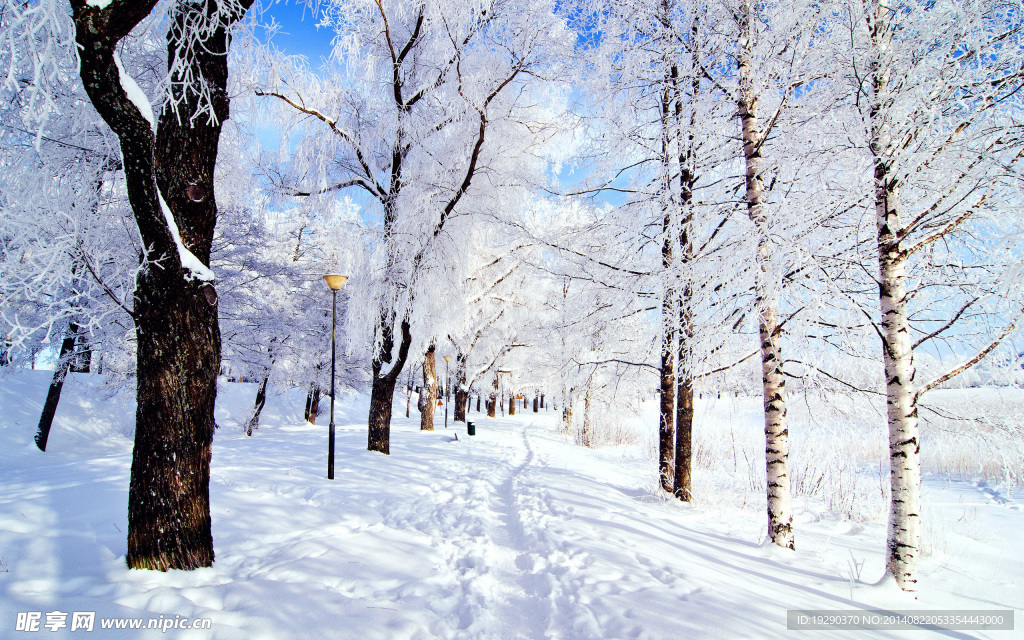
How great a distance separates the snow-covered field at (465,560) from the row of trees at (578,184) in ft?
1.82

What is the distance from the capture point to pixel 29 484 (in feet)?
18.7

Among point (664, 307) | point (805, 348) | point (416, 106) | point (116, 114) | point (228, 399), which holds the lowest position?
point (228, 399)

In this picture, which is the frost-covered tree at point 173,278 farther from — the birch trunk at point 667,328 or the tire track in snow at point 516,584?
the birch trunk at point 667,328

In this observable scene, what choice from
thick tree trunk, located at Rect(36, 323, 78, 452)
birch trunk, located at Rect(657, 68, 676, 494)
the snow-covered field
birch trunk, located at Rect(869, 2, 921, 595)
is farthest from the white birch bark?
thick tree trunk, located at Rect(36, 323, 78, 452)

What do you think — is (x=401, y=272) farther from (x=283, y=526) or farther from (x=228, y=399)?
(x=228, y=399)

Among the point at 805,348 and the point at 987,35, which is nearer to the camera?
the point at 987,35

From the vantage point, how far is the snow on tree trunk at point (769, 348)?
15.3 ft

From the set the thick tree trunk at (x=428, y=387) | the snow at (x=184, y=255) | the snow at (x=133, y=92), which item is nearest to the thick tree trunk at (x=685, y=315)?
the snow at (x=184, y=255)

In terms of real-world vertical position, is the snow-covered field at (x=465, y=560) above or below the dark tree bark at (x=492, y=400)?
above

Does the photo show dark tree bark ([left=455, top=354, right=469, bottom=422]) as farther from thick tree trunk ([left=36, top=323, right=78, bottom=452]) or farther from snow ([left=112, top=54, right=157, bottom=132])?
snow ([left=112, top=54, right=157, bottom=132])

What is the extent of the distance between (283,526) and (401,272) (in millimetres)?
5276

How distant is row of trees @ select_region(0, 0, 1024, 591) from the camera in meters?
3.28

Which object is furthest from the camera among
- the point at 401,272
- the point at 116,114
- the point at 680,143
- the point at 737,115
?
the point at 401,272

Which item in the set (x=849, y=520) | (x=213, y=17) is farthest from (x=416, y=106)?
(x=849, y=520)
